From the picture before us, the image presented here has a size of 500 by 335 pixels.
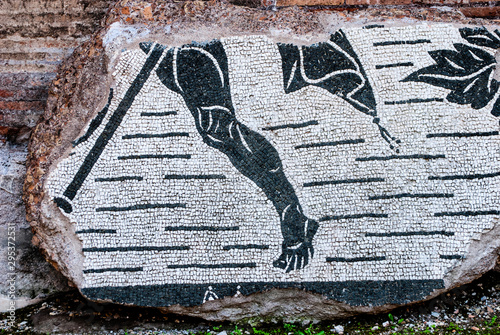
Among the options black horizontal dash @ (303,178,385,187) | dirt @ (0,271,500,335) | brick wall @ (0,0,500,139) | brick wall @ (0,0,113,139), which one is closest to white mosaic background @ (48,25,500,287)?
black horizontal dash @ (303,178,385,187)

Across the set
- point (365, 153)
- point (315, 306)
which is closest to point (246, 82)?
point (365, 153)

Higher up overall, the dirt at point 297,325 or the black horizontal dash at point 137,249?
the black horizontal dash at point 137,249

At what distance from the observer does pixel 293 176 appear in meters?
2.39

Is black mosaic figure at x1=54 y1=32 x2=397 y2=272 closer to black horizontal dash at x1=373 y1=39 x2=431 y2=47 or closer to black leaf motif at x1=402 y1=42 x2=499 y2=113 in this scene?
black horizontal dash at x1=373 y1=39 x2=431 y2=47

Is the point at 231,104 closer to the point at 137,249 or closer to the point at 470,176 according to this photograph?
the point at 137,249

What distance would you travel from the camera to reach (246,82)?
7.90 ft

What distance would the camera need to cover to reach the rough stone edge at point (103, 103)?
7.83ft

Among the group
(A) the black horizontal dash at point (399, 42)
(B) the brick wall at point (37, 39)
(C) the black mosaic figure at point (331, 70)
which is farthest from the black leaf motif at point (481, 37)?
(C) the black mosaic figure at point (331, 70)

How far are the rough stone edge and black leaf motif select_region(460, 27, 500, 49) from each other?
0.23 ft

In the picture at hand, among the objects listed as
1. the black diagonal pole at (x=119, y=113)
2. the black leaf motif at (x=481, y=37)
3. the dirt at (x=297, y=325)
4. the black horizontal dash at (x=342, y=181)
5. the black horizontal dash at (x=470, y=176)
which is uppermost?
the black leaf motif at (x=481, y=37)

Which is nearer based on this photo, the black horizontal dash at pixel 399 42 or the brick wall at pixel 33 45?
the black horizontal dash at pixel 399 42

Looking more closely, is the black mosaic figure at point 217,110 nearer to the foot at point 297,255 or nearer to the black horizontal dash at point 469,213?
the foot at point 297,255

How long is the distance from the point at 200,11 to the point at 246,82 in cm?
54

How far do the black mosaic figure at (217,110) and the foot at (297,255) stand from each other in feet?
1.02
